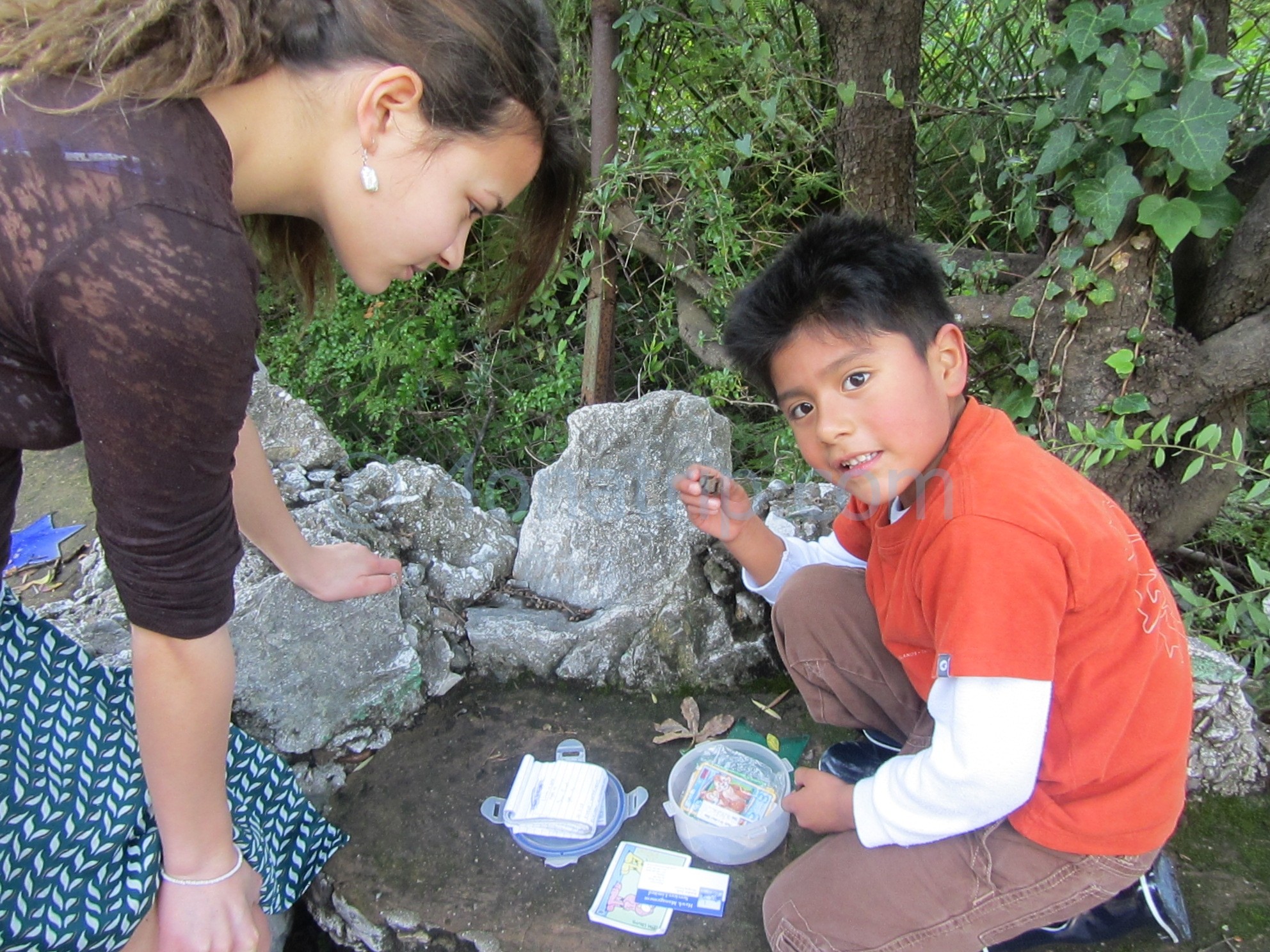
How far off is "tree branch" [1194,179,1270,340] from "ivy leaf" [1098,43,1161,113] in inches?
19.3

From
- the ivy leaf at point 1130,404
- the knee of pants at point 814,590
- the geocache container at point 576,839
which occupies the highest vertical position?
the ivy leaf at point 1130,404

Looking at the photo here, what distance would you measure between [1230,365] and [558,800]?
6.60 ft

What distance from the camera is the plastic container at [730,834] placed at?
1.67 metres

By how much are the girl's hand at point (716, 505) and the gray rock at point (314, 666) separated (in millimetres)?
747

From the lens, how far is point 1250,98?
2.31m

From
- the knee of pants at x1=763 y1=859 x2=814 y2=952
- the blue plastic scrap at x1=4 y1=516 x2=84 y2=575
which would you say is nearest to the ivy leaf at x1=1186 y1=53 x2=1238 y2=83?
the knee of pants at x1=763 y1=859 x2=814 y2=952

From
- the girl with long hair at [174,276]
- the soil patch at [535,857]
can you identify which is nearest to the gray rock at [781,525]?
the soil patch at [535,857]

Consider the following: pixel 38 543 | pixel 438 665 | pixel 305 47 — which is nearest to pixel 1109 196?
pixel 305 47

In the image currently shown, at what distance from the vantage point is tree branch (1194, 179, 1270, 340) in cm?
216

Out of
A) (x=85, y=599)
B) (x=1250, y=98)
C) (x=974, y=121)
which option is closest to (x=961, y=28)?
(x=974, y=121)

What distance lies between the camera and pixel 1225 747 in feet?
5.90

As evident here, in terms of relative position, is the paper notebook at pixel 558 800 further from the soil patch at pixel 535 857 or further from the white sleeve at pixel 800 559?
the white sleeve at pixel 800 559

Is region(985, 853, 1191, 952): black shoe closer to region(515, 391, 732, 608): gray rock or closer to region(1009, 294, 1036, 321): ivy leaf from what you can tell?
region(515, 391, 732, 608): gray rock

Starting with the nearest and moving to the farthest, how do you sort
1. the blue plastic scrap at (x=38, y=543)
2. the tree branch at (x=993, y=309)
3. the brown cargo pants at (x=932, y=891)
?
the brown cargo pants at (x=932, y=891) → the tree branch at (x=993, y=309) → the blue plastic scrap at (x=38, y=543)
